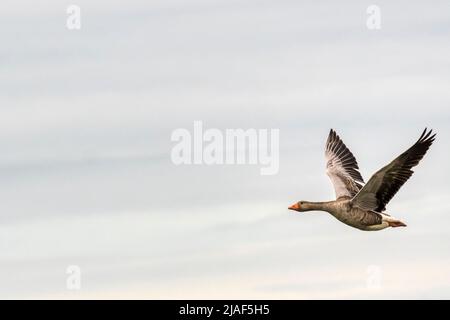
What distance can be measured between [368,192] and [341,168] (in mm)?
3478

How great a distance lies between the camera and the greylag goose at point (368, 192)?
120ft

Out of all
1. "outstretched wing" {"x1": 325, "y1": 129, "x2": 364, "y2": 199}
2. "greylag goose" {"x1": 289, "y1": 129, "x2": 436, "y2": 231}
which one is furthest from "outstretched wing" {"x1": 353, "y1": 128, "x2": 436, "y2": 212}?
"outstretched wing" {"x1": 325, "y1": 129, "x2": 364, "y2": 199}

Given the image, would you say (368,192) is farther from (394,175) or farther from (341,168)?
(341,168)

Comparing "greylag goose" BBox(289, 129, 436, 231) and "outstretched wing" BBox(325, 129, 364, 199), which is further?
"outstretched wing" BBox(325, 129, 364, 199)

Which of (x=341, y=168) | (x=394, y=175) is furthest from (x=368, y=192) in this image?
(x=341, y=168)

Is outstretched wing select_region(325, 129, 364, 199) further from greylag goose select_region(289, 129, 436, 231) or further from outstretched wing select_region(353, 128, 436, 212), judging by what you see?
outstretched wing select_region(353, 128, 436, 212)

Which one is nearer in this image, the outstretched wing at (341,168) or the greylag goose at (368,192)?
the greylag goose at (368,192)

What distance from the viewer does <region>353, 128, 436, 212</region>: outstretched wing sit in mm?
36500

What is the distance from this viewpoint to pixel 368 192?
122ft

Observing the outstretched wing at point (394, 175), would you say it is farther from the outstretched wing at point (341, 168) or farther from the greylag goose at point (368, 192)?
the outstretched wing at point (341, 168)

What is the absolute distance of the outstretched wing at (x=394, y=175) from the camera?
36.5 m

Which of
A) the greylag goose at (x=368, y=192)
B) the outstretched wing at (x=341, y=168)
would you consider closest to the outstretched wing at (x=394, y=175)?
the greylag goose at (x=368, y=192)
